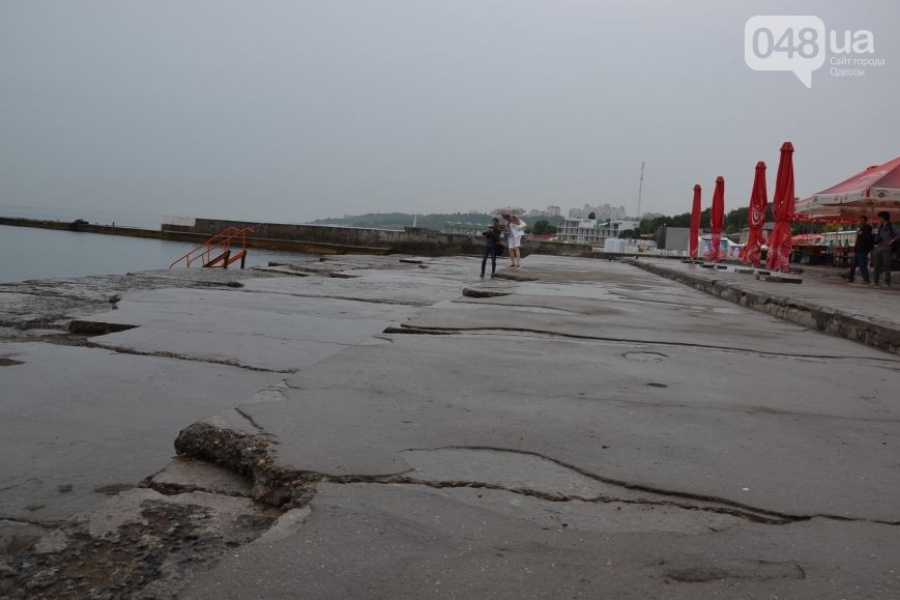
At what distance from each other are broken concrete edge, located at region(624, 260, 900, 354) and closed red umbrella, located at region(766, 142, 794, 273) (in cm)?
345

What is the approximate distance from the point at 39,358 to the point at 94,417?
130cm

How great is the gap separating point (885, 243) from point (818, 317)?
19.5 feet

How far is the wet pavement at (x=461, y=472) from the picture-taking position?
1.46 metres

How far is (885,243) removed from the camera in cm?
1098

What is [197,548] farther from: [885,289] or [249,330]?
[885,289]

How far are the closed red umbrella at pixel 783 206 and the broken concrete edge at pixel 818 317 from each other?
3449 mm

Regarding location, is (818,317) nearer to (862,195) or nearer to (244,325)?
(244,325)

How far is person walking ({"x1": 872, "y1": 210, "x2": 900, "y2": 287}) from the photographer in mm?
10750

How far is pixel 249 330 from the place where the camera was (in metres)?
4.93

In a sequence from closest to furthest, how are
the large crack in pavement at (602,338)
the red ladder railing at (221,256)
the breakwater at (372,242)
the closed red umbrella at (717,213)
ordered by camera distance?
the large crack in pavement at (602,338) → the red ladder railing at (221,256) → the closed red umbrella at (717,213) → the breakwater at (372,242)

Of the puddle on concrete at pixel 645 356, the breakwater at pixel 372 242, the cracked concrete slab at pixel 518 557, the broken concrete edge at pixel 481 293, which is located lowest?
the cracked concrete slab at pixel 518 557

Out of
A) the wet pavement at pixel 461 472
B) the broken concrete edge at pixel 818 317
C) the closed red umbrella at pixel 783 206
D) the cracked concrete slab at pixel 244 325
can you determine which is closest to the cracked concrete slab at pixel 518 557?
the wet pavement at pixel 461 472

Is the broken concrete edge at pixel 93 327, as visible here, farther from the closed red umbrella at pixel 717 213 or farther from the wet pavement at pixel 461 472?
the closed red umbrella at pixel 717 213

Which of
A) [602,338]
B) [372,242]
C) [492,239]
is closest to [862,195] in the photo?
[492,239]
